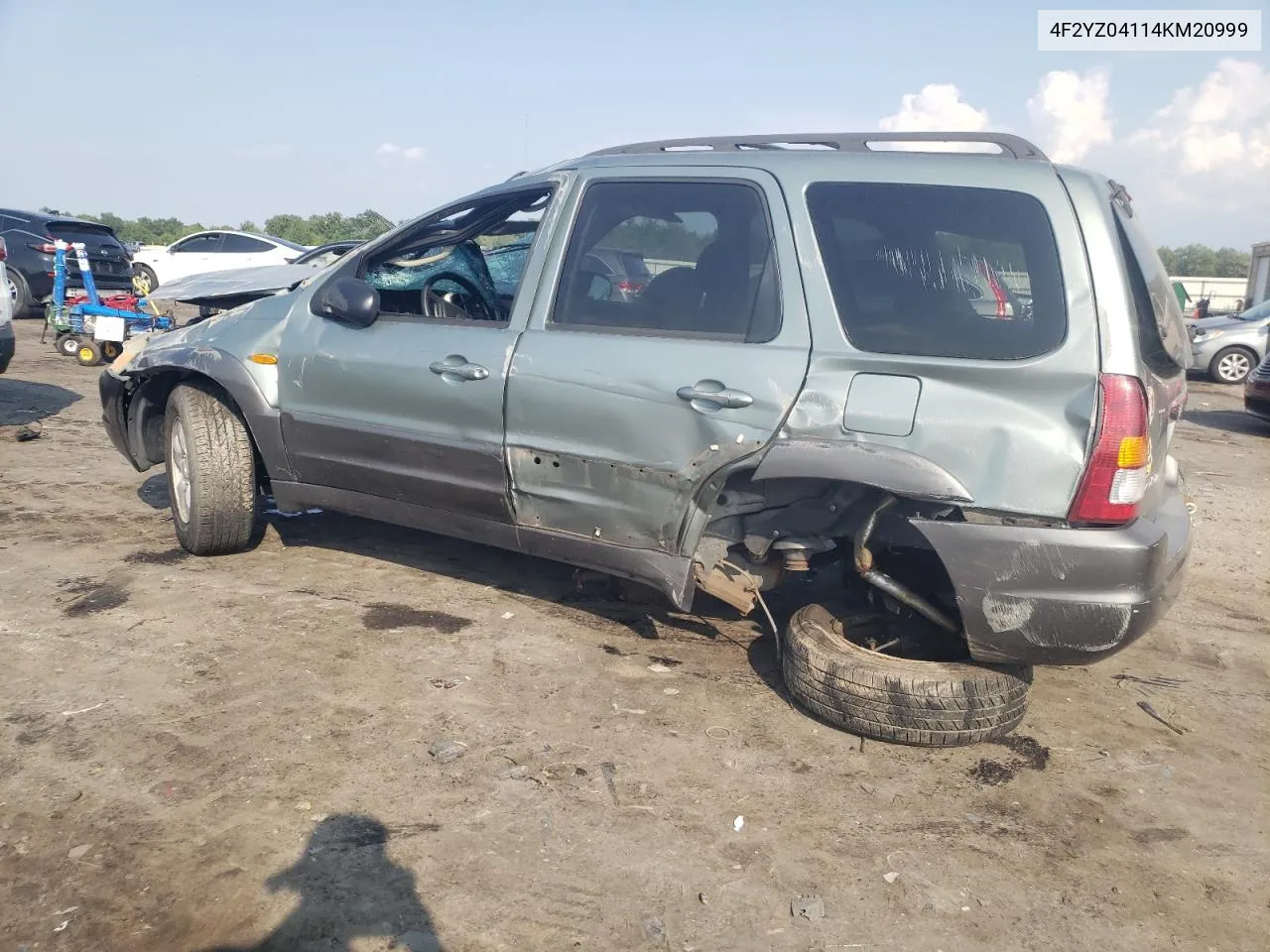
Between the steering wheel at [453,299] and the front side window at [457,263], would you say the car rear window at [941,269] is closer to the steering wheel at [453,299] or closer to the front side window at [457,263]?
the front side window at [457,263]

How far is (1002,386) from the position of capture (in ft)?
9.68

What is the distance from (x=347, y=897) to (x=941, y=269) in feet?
8.07

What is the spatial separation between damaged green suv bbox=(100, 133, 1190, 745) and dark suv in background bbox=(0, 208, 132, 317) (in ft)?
38.8

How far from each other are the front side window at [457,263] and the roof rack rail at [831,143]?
63 centimetres

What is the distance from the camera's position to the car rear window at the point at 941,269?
2.97 metres

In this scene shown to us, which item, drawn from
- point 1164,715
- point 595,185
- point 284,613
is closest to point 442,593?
point 284,613

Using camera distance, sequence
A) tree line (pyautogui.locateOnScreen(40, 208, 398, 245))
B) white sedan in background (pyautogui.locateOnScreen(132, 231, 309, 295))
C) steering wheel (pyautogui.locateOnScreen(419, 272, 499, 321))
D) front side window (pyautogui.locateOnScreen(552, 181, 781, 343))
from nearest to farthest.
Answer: front side window (pyautogui.locateOnScreen(552, 181, 781, 343)) → steering wheel (pyautogui.locateOnScreen(419, 272, 499, 321)) → white sedan in background (pyautogui.locateOnScreen(132, 231, 309, 295)) → tree line (pyautogui.locateOnScreen(40, 208, 398, 245))

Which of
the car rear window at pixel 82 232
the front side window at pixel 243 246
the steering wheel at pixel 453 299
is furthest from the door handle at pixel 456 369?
the front side window at pixel 243 246

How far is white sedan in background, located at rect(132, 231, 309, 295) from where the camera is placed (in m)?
18.7

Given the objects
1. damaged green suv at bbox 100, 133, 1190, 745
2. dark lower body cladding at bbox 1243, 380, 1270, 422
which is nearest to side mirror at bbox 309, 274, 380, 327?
damaged green suv at bbox 100, 133, 1190, 745

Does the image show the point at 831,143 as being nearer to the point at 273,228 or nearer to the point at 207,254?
the point at 207,254

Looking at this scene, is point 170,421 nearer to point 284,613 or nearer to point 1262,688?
point 284,613

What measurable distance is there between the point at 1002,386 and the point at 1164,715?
154 centimetres

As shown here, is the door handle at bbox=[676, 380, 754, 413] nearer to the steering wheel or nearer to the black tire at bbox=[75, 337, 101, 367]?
the steering wheel
